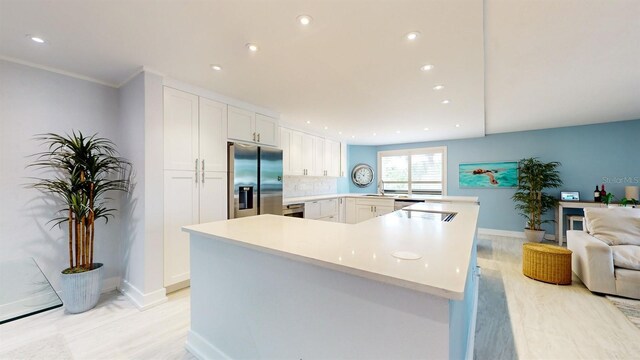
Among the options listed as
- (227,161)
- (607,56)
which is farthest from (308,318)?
(607,56)

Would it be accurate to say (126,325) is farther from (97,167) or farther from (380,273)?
(380,273)

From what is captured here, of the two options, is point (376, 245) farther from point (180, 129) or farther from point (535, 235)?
point (535, 235)

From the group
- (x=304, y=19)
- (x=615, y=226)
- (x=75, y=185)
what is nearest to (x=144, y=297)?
(x=75, y=185)

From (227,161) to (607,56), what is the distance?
398 centimetres

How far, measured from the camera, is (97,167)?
7.66 feet

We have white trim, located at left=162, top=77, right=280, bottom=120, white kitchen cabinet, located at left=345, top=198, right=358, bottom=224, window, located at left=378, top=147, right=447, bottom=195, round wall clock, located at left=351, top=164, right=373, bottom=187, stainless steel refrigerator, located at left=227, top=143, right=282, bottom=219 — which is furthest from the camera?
round wall clock, located at left=351, top=164, right=373, bottom=187

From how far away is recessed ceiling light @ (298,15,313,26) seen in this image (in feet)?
5.25

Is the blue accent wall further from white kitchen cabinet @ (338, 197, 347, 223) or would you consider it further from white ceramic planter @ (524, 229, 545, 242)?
white kitchen cabinet @ (338, 197, 347, 223)

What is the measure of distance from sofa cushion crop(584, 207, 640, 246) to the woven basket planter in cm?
41

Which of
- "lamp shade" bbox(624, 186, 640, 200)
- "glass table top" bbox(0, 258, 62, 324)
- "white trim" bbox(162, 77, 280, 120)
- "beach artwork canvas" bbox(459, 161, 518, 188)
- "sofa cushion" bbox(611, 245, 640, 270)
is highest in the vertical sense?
"white trim" bbox(162, 77, 280, 120)

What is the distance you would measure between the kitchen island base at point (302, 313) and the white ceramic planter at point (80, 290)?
1304mm

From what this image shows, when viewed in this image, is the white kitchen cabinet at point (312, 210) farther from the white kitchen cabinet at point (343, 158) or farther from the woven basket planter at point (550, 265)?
the woven basket planter at point (550, 265)

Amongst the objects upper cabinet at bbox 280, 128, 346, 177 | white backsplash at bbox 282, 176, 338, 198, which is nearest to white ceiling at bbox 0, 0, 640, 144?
upper cabinet at bbox 280, 128, 346, 177

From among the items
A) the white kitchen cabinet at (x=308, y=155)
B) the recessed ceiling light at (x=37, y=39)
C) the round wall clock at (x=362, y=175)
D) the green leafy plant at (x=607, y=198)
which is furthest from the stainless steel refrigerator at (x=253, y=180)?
the green leafy plant at (x=607, y=198)
